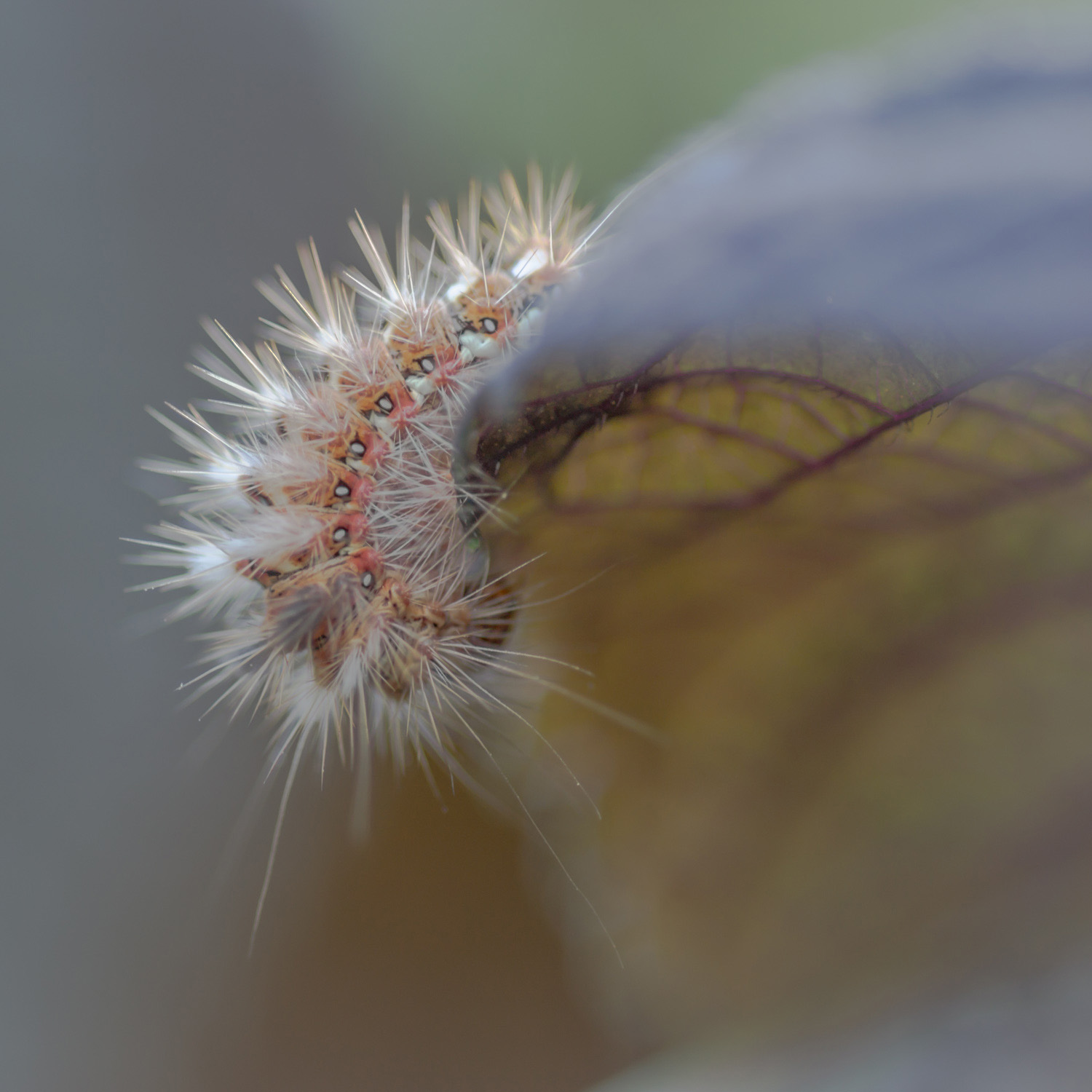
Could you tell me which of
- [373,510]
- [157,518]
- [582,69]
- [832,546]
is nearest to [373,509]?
[373,510]

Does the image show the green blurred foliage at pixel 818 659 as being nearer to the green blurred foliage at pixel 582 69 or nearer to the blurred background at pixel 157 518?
the blurred background at pixel 157 518

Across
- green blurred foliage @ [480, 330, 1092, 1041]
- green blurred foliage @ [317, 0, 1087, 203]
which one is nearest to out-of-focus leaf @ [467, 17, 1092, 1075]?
green blurred foliage @ [480, 330, 1092, 1041]

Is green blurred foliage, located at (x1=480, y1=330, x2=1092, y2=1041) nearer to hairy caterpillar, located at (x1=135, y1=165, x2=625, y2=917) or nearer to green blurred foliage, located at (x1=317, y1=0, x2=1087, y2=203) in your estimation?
hairy caterpillar, located at (x1=135, y1=165, x2=625, y2=917)

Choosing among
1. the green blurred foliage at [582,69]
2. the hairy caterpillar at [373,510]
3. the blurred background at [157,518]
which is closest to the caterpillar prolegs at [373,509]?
the hairy caterpillar at [373,510]

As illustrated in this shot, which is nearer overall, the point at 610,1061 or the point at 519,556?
the point at 519,556

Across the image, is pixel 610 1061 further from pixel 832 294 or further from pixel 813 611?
pixel 832 294

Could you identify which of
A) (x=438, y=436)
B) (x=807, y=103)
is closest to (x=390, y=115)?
(x=438, y=436)
